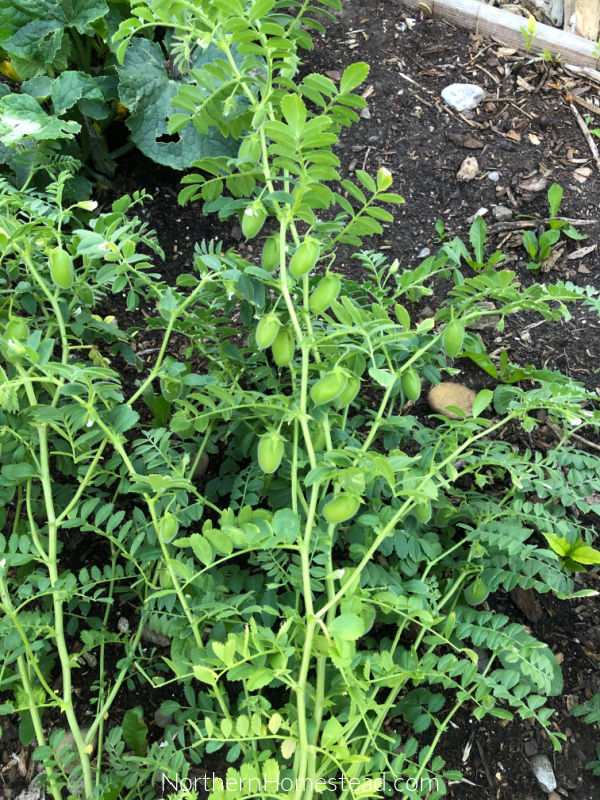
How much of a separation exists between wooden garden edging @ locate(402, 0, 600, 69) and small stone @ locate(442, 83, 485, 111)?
0.29 metres

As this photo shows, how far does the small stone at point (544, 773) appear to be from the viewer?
1.34 m

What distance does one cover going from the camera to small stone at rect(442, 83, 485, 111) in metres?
2.45

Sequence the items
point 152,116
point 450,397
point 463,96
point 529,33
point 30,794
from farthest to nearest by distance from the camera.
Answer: point 529,33
point 463,96
point 152,116
point 450,397
point 30,794

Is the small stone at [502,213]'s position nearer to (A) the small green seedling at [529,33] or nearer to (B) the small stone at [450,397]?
(B) the small stone at [450,397]

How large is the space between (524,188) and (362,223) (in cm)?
119

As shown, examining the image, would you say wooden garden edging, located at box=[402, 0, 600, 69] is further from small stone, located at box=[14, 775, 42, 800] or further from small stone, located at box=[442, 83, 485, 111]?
small stone, located at box=[14, 775, 42, 800]

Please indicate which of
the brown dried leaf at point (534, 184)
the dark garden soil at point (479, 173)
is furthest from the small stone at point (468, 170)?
the brown dried leaf at point (534, 184)

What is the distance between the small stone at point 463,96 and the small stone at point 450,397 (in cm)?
112

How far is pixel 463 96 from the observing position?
246cm

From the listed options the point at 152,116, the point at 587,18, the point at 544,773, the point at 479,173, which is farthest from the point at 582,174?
the point at 544,773

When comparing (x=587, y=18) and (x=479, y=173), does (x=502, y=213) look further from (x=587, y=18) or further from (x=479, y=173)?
(x=587, y=18)

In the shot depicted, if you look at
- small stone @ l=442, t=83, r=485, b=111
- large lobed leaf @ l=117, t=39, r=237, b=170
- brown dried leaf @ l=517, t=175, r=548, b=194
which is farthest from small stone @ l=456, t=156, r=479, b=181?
large lobed leaf @ l=117, t=39, r=237, b=170

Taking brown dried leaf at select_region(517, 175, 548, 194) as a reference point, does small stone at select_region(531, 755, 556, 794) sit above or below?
below

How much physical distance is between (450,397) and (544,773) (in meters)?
0.83
